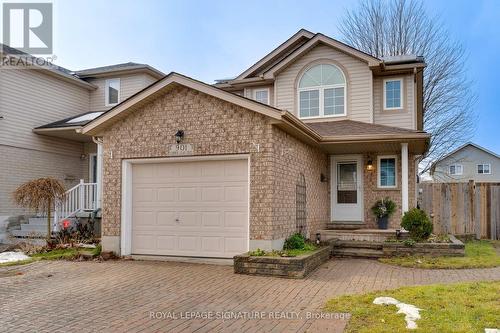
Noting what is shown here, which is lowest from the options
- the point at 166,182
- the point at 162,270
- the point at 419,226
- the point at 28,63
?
the point at 162,270

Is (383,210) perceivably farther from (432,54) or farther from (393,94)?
(432,54)

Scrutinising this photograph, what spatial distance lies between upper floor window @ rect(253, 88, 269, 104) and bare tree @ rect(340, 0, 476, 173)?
11.5 m

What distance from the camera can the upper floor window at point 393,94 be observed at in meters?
14.0

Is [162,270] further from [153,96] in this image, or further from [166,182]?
[153,96]

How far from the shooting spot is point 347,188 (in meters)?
13.9

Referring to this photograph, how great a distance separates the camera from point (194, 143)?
33.2ft

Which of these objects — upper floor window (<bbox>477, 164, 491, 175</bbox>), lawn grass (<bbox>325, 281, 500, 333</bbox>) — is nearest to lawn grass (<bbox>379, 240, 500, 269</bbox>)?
lawn grass (<bbox>325, 281, 500, 333</bbox>)

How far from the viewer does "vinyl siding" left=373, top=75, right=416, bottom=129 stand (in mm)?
13711

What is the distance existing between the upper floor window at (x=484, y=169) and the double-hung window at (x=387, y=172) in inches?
1245

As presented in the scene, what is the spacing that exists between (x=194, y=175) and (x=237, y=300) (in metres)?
4.34

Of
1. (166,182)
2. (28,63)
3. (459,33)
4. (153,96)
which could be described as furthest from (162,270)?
(459,33)

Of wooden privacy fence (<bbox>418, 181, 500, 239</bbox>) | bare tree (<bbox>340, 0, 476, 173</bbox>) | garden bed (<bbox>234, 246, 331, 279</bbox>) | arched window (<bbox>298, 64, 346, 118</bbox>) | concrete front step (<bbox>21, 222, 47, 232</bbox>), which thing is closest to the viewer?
garden bed (<bbox>234, 246, 331, 279</bbox>)

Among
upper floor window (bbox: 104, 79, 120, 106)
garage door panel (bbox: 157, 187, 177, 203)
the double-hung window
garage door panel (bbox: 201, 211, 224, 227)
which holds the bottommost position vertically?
garage door panel (bbox: 201, 211, 224, 227)

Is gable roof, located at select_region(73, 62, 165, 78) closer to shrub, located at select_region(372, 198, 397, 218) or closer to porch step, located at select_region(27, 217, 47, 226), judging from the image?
porch step, located at select_region(27, 217, 47, 226)
